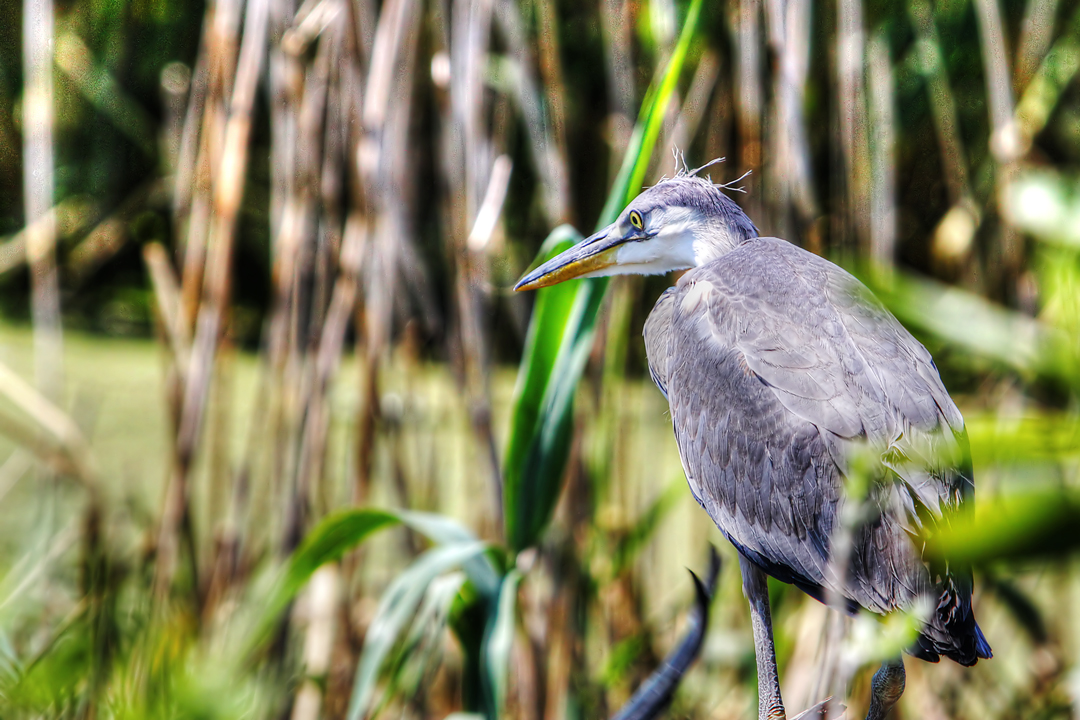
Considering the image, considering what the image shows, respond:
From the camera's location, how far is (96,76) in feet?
7.71

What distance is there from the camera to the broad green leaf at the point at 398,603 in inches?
24.3

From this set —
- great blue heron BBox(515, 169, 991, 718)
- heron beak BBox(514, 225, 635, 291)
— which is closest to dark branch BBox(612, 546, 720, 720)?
great blue heron BBox(515, 169, 991, 718)

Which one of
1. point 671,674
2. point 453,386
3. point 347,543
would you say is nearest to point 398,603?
point 347,543

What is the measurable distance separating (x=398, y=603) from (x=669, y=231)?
0.37 m

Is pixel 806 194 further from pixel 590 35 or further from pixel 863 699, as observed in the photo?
pixel 590 35

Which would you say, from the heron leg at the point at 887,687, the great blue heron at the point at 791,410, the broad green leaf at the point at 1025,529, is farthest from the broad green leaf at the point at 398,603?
the broad green leaf at the point at 1025,529

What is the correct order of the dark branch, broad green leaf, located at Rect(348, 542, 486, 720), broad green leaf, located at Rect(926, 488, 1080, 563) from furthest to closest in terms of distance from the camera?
broad green leaf, located at Rect(348, 542, 486, 720)
the dark branch
broad green leaf, located at Rect(926, 488, 1080, 563)

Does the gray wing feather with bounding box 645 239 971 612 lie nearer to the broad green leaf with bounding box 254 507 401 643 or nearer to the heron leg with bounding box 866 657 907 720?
the heron leg with bounding box 866 657 907 720

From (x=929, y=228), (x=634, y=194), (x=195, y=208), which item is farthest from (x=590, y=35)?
(x=634, y=194)

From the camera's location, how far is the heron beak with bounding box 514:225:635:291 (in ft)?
1.52

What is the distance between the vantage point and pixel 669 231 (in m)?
0.50

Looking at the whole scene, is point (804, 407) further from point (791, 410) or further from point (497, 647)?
point (497, 647)

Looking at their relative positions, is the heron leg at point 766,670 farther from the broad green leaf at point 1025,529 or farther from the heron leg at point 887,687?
the broad green leaf at point 1025,529

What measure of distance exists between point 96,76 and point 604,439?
6.85 ft
